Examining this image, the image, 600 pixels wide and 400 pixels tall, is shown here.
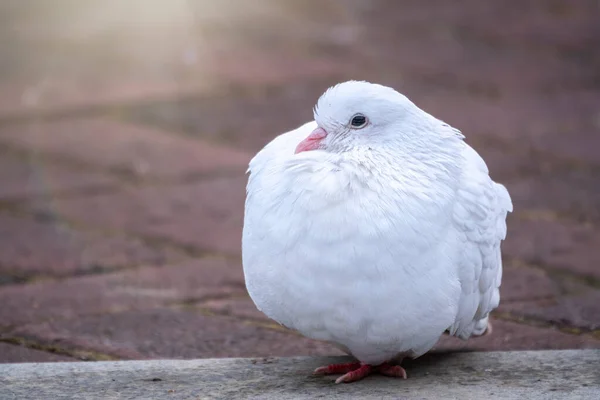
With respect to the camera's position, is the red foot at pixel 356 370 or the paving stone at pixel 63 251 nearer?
the red foot at pixel 356 370

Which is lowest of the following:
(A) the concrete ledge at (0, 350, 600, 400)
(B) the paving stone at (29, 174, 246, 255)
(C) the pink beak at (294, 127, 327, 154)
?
(A) the concrete ledge at (0, 350, 600, 400)

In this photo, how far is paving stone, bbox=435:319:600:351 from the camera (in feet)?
11.0

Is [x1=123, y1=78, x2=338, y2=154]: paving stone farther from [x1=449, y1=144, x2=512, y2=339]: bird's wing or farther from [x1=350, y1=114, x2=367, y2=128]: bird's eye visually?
[x1=350, y1=114, x2=367, y2=128]: bird's eye

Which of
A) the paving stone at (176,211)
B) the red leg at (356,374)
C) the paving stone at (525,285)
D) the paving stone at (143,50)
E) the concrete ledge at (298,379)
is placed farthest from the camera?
the paving stone at (143,50)

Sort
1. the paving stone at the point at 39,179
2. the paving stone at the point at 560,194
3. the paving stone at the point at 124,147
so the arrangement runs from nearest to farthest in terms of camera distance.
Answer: the paving stone at the point at 560,194, the paving stone at the point at 39,179, the paving stone at the point at 124,147

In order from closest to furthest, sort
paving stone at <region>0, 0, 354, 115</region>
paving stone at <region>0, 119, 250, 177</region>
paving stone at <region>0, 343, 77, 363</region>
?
paving stone at <region>0, 343, 77, 363</region>, paving stone at <region>0, 119, 250, 177</region>, paving stone at <region>0, 0, 354, 115</region>

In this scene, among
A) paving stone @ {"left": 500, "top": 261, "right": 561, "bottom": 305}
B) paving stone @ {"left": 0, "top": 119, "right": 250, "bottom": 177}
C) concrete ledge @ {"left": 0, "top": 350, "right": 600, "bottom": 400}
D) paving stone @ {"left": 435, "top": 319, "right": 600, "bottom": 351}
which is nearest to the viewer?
concrete ledge @ {"left": 0, "top": 350, "right": 600, "bottom": 400}

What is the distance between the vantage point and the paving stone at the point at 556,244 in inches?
164

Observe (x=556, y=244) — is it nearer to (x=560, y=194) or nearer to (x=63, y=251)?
(x=560, y=194)

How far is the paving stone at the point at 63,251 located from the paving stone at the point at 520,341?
56.0 inches

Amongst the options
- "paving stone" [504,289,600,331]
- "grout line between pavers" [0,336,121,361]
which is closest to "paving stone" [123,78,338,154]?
"paving stone" [504,289,600,331]

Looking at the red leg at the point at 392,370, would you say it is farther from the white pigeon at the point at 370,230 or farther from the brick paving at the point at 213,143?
the brick paving at the point at 213,143

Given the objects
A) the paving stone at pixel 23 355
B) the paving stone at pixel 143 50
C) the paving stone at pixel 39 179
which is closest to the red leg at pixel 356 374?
the paving stone at pixel 23 355

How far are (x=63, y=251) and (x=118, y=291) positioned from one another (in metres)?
0.56
